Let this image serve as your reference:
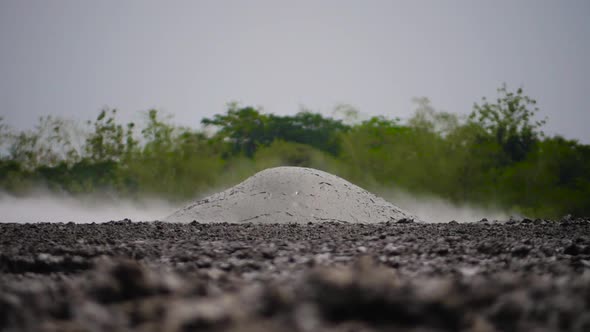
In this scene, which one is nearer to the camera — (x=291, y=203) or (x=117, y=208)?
(x=291, y=203)

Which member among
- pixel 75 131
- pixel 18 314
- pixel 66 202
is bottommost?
pixel 18 314

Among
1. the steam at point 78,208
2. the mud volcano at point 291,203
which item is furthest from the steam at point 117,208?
the mud volcano at point 291,203

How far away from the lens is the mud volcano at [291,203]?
1180 centimetres

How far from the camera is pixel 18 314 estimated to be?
2203 mm

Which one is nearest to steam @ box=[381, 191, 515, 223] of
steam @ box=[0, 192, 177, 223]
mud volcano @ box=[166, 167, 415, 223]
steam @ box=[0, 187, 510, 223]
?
steam @ box=[0, 187, 510, 223]

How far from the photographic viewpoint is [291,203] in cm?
1222

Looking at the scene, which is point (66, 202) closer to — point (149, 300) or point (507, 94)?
point (507, 94)

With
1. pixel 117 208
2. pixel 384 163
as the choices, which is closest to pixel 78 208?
pixel 117 208

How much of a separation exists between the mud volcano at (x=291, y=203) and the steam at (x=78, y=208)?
626cm

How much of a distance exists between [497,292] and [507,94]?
77.9 feet

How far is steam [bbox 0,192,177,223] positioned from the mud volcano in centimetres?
626

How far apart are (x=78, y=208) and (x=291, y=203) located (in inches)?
528

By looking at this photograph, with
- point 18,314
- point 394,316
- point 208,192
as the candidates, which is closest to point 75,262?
point 18,314

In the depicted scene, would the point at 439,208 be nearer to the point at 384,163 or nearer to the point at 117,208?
the point at 384,163
